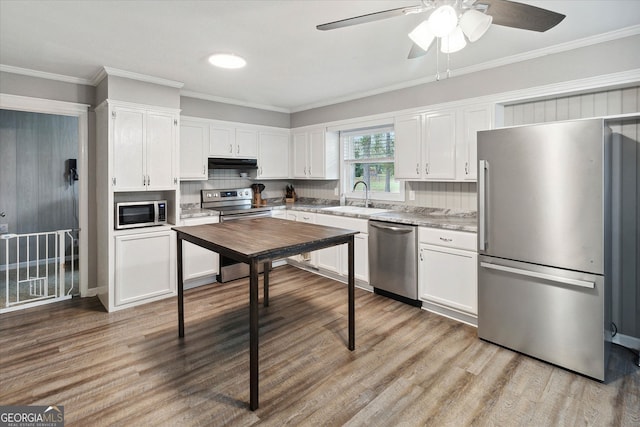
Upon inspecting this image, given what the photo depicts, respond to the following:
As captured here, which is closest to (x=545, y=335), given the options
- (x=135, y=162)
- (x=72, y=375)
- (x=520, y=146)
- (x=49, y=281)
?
(x=520, y=146)

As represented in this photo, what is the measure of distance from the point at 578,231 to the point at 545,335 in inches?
30.6

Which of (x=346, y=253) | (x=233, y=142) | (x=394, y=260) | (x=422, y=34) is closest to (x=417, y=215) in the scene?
(x=394, y=260)

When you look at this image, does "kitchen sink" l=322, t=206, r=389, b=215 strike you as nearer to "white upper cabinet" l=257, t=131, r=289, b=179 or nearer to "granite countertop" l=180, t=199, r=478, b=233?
"granite countertop" l=180, t=199, r=478, b=233

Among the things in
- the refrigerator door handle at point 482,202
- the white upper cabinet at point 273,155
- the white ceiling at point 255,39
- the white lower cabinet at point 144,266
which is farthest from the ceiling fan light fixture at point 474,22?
the white upper cabinet at point 273,155

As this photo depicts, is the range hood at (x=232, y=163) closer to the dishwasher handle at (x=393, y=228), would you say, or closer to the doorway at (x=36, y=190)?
the doorway at (x=36, y=190)

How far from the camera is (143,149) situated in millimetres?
3535

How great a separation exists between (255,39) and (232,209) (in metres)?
2.64

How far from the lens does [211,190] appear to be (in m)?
4.70

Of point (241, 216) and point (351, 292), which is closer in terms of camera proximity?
point (351, 292)

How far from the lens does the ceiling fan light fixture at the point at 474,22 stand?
1.54 m

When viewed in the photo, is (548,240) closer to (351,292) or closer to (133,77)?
(351,292)

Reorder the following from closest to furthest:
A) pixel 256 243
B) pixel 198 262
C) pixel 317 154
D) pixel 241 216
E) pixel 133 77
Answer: pixel 256 243 < pixel 133 77 < pixel 198 262 < pixel 241 216 < pixel 317 154

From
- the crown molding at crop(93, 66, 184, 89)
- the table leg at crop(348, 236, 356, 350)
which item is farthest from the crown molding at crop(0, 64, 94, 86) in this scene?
the table leg at crop(348, 236, 356, 350)

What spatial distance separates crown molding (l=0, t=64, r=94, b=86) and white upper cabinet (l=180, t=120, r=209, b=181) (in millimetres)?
1048
